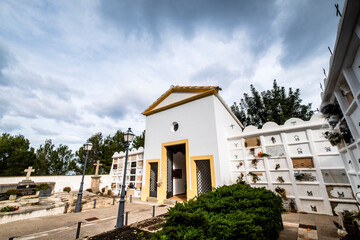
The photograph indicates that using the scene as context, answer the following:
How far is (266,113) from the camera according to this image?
19.3 m

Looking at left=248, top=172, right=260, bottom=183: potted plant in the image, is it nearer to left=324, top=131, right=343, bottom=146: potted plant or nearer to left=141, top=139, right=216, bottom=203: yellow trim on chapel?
left=141, top=139, right=216, bottom=203: yellow trim on chapel

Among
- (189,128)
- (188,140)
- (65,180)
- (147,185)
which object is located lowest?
(147,185)

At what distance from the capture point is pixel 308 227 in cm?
446

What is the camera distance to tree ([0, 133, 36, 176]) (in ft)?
63.8

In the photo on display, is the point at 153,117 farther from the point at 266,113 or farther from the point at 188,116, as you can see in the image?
the point at 266,113

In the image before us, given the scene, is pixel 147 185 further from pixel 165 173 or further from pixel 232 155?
pixel 232 155

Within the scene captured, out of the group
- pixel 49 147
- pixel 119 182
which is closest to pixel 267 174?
pixel 119 182

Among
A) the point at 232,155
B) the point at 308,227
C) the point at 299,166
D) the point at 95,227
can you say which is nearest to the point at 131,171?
the point at 95,227

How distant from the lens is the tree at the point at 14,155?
1944 cm

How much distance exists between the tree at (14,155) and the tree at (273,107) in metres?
30.3

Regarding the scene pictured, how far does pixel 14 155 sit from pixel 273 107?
112ft

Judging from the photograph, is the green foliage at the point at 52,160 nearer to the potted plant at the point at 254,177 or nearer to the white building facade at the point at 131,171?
the white building facade at the point at 131,171

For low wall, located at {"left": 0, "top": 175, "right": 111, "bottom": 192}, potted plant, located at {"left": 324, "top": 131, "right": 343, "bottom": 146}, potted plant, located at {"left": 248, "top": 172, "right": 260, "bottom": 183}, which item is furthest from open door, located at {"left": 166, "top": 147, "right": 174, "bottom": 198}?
low wall, located at {"left": 0, "top": 175, "right": 111, "bottom": 192}

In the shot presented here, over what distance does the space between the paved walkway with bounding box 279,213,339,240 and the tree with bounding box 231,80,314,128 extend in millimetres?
13313
